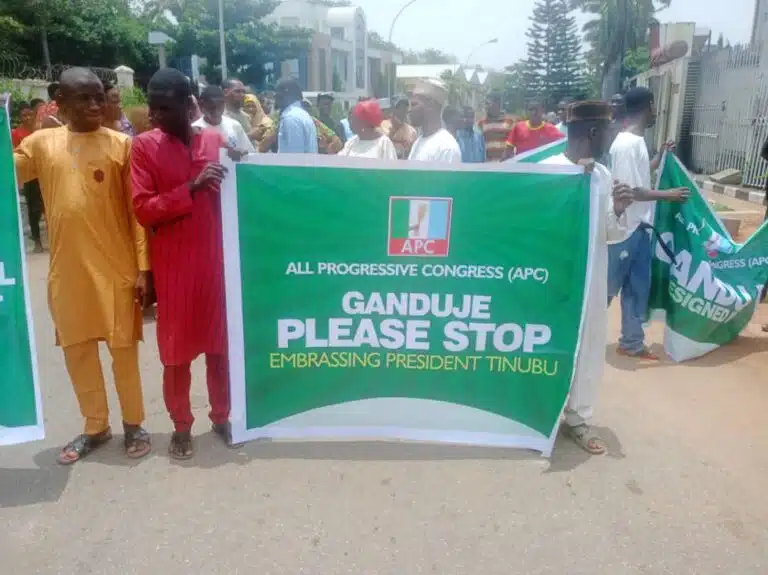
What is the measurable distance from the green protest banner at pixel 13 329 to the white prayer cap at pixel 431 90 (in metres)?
2.55

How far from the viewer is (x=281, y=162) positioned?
3.11 metres

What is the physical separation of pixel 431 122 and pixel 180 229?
2184 mm

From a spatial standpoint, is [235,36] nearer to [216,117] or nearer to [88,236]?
[216,117]

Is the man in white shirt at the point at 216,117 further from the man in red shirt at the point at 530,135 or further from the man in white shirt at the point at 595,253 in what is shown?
the man in red shirt at the point at 530,135

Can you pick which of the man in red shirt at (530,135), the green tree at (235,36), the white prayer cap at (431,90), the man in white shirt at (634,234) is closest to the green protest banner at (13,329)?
the white prayer cap at (431,90)

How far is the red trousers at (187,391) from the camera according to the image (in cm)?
330

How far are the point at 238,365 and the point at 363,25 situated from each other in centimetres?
5631

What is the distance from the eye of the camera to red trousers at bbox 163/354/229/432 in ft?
10.8

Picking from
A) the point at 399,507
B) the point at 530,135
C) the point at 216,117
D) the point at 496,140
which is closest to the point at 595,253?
the point at 399,507

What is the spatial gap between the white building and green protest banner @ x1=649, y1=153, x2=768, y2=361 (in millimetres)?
37148

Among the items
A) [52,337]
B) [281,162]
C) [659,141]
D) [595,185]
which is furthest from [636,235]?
[659,141]

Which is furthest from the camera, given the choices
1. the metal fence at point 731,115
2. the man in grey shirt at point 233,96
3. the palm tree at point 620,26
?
the palm tree at point 620,26

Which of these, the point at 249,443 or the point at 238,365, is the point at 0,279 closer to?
the point at 238,365

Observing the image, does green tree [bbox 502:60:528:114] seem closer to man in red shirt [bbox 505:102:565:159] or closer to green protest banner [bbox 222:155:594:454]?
man in red shirt [bbox 505:102:565:159]
